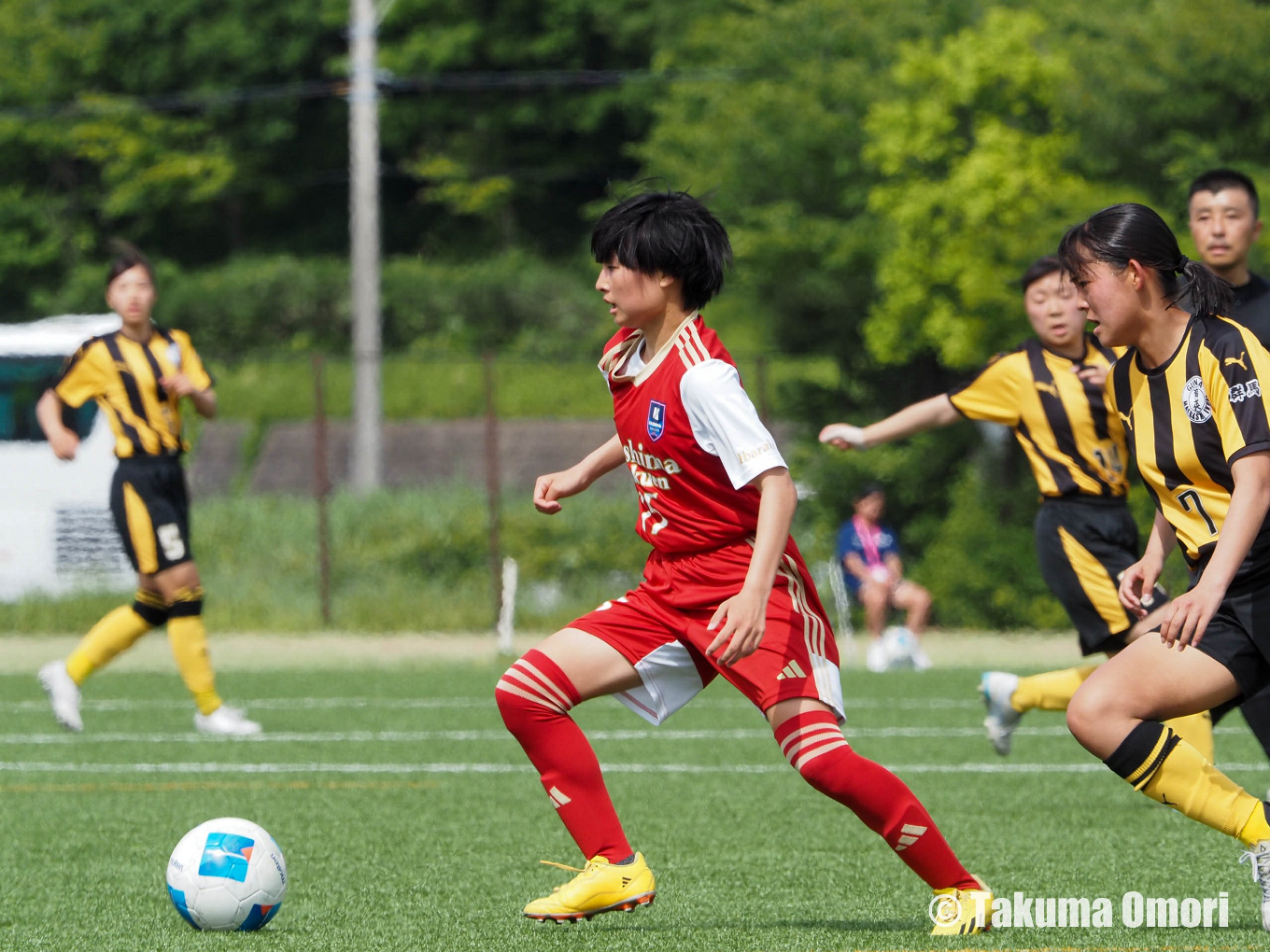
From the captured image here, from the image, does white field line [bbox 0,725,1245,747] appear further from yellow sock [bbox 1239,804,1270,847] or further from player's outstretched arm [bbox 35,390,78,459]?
yellow sock [bbox 1239,804,1270,847]

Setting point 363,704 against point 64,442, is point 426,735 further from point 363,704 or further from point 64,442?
point 64,442

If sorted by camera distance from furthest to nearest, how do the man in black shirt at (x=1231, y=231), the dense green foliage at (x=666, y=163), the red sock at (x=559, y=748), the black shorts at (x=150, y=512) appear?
the dense green foliage at (x=666, y=163) → the black shorts at (x=150, y=512) → the man in black shirt at (x=1231, y=231) → the red sock at (x=559, y=748)

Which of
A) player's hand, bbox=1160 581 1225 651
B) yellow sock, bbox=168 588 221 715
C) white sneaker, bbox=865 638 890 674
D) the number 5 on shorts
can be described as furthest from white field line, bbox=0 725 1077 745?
player's hand, bbox=1160 581 1225 651

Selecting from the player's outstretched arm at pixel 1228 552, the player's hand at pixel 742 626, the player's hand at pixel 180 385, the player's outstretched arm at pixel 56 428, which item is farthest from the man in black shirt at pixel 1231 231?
the player's outstretched arm at pixel 56 428

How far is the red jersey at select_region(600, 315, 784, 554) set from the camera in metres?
4.15

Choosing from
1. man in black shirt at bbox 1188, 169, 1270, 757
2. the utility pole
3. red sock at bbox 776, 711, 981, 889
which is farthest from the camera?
the utility pole

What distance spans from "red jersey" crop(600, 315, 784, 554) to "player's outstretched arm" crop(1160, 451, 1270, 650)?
98 centimetres

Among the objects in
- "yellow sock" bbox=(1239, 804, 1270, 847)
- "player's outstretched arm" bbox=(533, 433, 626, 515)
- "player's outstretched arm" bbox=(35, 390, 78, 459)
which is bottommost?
"yellow sock" bbox=(1239, 804, 1270, 847)

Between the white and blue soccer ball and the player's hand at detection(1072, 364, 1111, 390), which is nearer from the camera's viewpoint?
the player's hand at detection(1072, 364, 1111, 390)

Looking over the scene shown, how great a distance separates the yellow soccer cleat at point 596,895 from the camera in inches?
171

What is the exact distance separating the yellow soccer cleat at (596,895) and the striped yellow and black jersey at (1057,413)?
2715 millimetres

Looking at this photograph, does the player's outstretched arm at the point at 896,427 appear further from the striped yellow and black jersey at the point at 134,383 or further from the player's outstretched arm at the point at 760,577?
the striped yellow and black jersey at the point at 134,383

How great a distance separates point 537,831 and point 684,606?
2057mm

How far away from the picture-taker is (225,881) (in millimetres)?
4406
